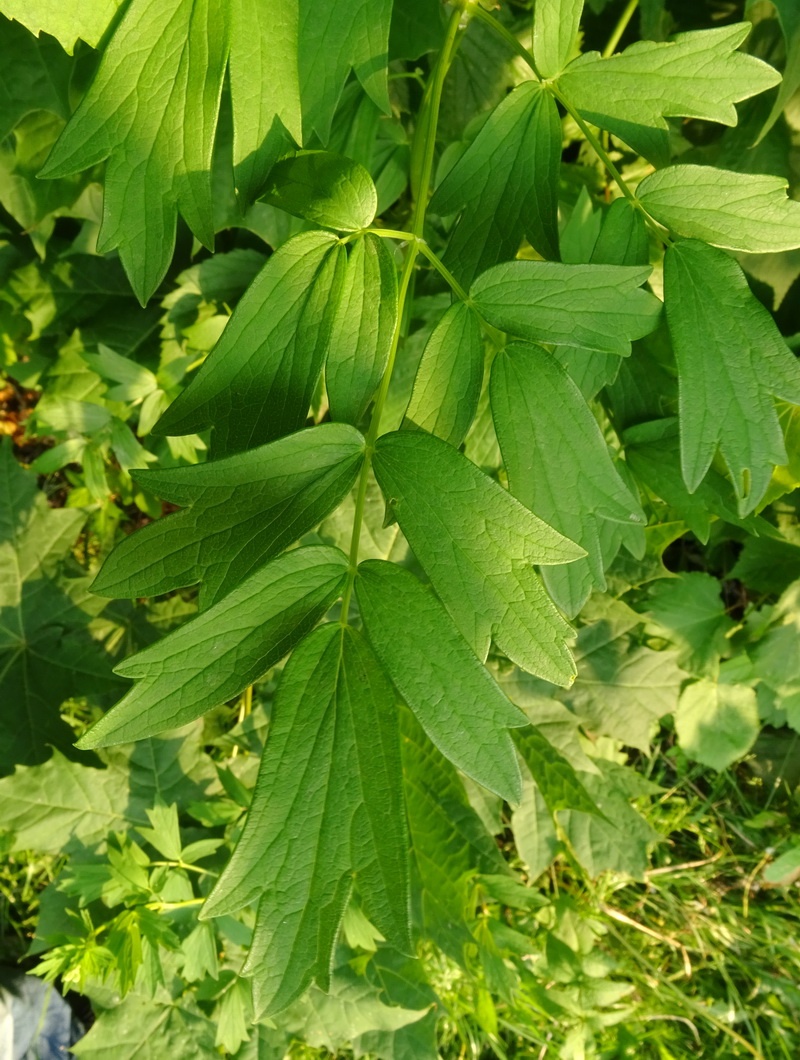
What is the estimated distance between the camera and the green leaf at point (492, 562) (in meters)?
0.70

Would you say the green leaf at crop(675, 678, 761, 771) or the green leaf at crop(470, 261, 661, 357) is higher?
the green leaf at crop(470, 261, 661, 357)

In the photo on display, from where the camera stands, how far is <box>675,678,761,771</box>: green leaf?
5.73 ft

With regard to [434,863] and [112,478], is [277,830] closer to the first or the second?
[434,863]

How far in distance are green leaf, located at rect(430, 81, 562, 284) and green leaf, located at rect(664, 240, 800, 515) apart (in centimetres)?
15

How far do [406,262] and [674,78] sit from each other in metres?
0.33

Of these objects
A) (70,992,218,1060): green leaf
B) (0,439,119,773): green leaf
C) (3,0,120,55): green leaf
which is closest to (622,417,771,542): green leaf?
(3,0,120,55): green leaf

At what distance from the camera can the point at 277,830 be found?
68 cm

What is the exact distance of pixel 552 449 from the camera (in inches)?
30.7

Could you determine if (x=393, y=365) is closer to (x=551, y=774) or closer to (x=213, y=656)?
(x=213, y=656)

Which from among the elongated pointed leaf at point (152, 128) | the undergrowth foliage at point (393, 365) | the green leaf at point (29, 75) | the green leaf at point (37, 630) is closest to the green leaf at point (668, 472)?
the undergrowth foliage at point (393, 365)

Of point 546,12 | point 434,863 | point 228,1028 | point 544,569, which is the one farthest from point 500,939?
point 546,12

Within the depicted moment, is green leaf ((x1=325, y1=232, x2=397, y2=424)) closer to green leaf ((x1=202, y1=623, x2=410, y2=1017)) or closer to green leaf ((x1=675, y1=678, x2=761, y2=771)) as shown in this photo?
green leaf ((x1=202, y1=623, x2=410, y2=1017))

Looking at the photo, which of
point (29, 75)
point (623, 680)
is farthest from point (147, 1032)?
point (29, 75)

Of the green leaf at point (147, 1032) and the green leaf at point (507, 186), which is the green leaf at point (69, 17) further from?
the green leaf at point (147, 1032)
